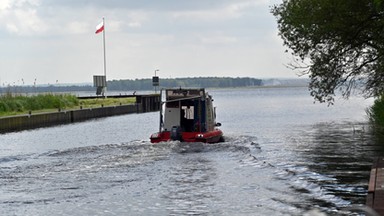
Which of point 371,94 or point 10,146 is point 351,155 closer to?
point 371,94

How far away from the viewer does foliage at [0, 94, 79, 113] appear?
66900mm

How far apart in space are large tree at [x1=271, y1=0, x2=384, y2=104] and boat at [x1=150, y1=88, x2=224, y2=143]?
5.58 meters

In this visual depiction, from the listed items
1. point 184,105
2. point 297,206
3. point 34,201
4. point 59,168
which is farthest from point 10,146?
point 297,206

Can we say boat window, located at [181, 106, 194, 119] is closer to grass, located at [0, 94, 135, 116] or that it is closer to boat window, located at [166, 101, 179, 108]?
boat window, located at [166, 101, 179, 108]

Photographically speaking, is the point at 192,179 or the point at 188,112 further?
the point at 188,112

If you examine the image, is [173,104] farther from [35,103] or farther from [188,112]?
[35,103]

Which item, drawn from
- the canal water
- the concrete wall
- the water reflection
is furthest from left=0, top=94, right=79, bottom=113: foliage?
the water reflection

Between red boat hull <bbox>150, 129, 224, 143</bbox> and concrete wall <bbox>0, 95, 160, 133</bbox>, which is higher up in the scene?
red boat hull <bbox>150, 129, 224, 143</bbox>

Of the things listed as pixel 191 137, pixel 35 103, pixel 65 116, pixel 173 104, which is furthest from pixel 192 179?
pixel 35 103

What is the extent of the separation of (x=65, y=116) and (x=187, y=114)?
112 feet

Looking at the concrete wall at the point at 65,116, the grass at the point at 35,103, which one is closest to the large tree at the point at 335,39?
the concrete wall at the point at 65,116

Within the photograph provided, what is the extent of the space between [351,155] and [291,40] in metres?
6.98

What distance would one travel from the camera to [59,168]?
93.4 ft

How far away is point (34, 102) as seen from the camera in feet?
240
